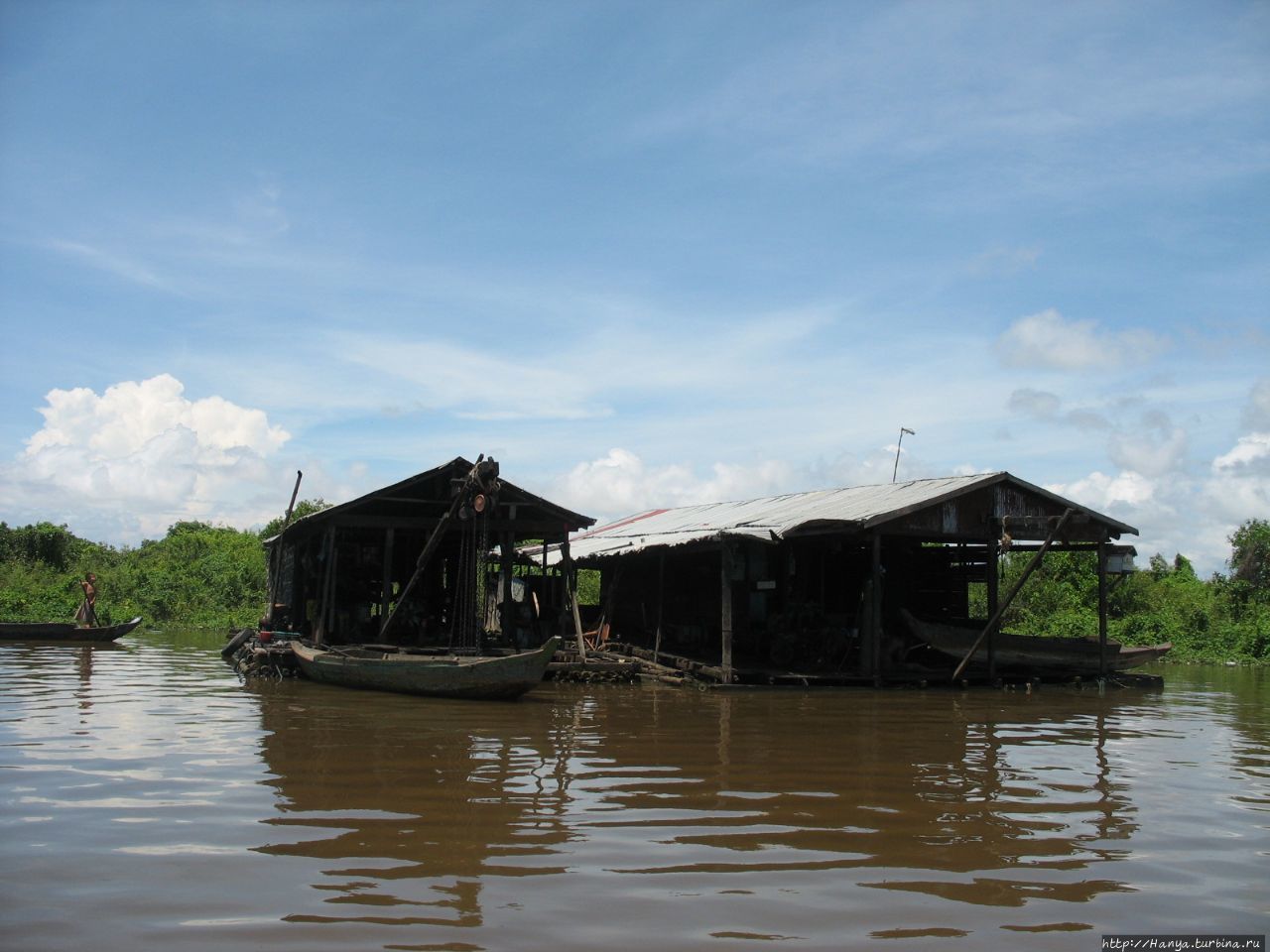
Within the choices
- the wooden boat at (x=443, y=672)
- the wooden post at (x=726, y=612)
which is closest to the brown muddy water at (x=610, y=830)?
the wooden boat at (x=443, y=672)

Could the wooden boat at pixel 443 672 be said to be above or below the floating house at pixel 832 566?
below

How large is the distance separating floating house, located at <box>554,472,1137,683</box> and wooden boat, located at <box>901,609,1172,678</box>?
0.41 meters

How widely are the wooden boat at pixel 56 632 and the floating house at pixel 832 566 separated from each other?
35.2 feet

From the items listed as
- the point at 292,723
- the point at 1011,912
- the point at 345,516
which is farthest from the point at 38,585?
the point at 1011,912

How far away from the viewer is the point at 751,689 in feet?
50.8

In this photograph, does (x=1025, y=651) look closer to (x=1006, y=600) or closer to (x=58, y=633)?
(x=1006, y=600)

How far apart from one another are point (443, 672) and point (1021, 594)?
64.6ft

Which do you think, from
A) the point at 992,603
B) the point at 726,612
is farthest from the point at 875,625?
the point at 992,603

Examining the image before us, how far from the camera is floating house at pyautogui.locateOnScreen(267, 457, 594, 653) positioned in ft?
53.3

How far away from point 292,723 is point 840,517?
8143 mm

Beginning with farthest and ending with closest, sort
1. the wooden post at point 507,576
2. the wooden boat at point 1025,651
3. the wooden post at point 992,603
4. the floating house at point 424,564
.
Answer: the wooden boat at point 1025,651 < the wooden post at point 507,576 < the wooden post at point 992,603 < the floating house at point 424,564

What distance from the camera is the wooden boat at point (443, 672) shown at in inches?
499

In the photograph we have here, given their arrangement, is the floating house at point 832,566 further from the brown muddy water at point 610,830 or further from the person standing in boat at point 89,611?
the person standing in boat at point 89,611

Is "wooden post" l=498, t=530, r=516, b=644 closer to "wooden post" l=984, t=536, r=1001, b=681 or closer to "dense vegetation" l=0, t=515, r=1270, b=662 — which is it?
"wooden post" l=984, t=536, r=1001, b=681
